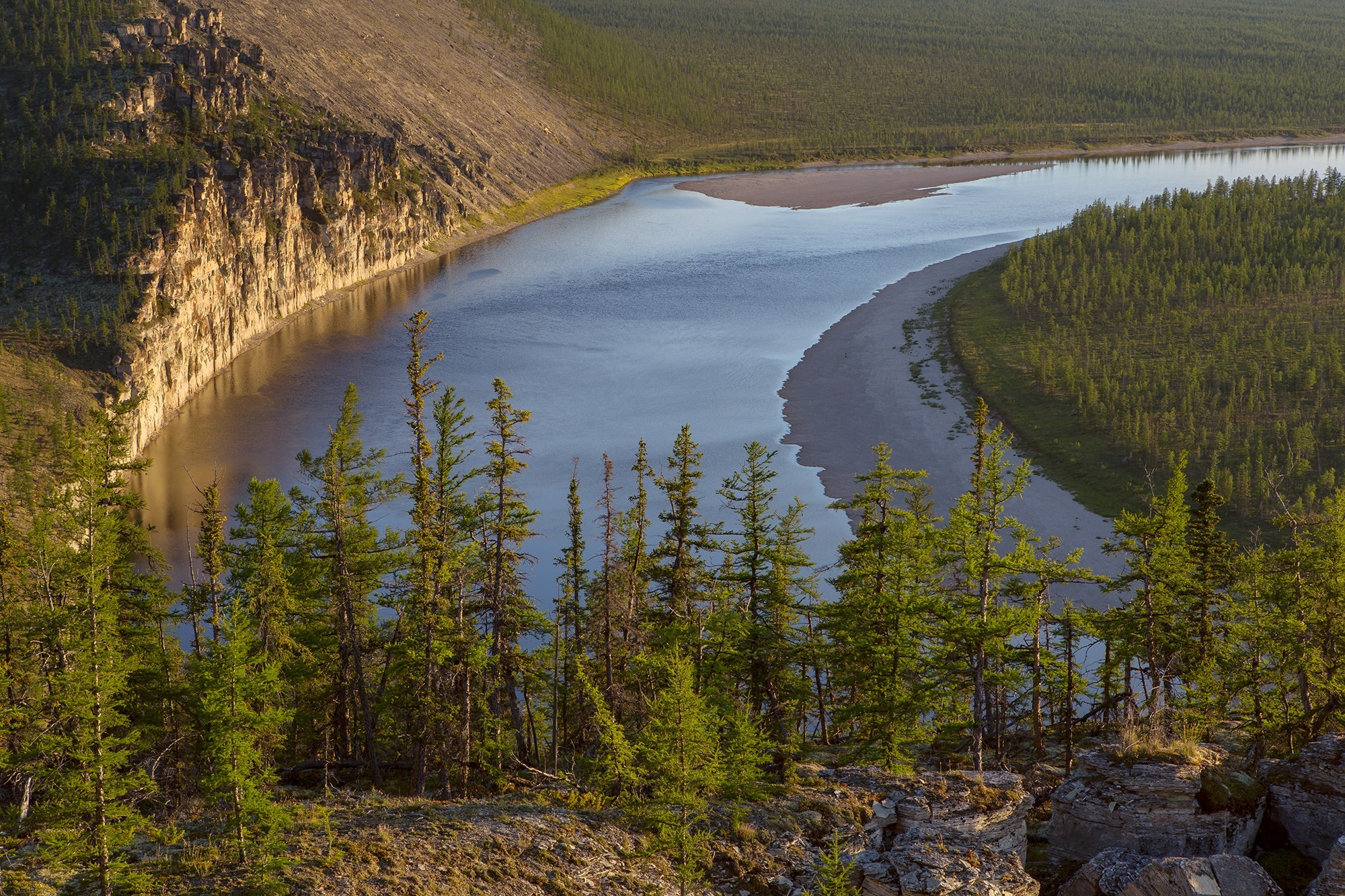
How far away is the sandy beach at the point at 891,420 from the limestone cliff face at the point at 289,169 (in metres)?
42.7

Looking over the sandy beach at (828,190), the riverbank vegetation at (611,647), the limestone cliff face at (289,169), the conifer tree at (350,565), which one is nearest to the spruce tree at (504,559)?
the riverbank vegetation at (611,647)

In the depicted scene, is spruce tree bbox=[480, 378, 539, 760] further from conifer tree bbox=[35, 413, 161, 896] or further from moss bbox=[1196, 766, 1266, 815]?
moss bbox=[1196, 766, 1266, 815]

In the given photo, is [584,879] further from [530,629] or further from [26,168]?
[26,168]

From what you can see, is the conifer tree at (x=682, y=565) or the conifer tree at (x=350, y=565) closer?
the conifer tree at (x=350, y=565)

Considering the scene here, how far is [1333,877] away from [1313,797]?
4.40 m

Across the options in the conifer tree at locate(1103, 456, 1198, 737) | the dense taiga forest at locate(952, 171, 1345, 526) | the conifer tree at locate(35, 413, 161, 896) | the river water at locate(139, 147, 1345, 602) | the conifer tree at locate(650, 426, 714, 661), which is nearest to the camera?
the conifer tree at locate(35, 413, 161, 896)

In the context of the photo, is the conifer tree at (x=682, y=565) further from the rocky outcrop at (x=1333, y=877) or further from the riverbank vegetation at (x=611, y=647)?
the rocky outcrop at (x=1333, y=877)

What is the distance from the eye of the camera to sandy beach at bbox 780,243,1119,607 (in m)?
62.1

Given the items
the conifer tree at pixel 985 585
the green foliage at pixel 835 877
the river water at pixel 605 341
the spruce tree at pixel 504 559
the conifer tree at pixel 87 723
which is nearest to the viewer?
the green foliage at pixel 835 877

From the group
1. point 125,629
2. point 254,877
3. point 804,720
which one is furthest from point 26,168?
point 254,877

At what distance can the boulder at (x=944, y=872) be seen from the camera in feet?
73.9

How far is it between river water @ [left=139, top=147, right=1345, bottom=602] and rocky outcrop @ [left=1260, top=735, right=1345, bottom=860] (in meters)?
31.7

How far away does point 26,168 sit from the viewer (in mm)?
93688

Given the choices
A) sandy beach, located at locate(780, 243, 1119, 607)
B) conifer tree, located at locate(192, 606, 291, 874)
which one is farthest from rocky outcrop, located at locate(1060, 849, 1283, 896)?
sandy beach, located at locate(780, 243, 1119, 607)
